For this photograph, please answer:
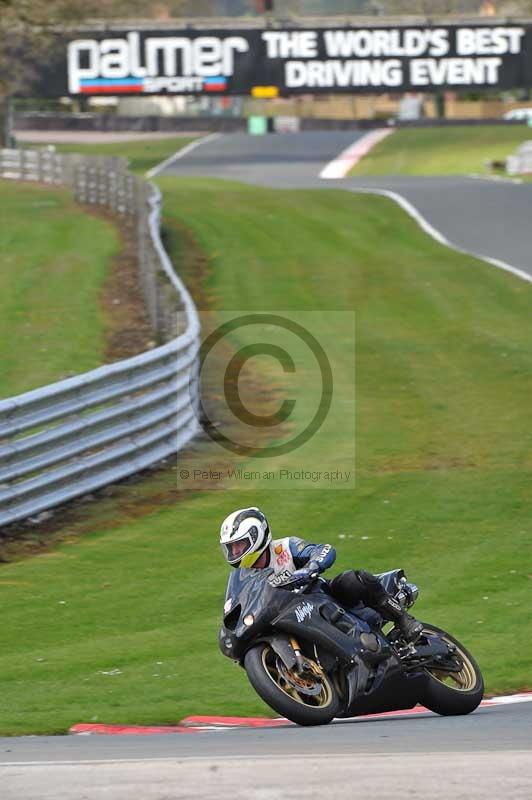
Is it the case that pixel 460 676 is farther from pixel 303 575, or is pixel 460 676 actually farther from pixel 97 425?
pixel 97 425

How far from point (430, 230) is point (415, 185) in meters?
10.3

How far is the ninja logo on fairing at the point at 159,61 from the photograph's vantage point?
6366 centimetres

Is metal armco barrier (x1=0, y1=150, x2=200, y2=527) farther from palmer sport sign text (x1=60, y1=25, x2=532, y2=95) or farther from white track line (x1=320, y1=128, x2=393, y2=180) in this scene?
palmer sport sign text (x1=60, y1=25, x2=532, y2=95)

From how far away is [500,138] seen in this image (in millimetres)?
65125

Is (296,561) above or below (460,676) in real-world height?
above

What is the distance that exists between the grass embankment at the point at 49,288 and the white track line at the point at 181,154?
61.1 ft

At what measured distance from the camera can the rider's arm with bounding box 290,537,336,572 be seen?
7.68m

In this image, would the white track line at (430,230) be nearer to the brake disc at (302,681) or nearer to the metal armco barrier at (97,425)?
the metal armco barrier at (97,425)

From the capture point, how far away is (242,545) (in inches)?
296

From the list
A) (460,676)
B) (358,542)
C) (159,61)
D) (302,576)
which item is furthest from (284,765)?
(159,61)

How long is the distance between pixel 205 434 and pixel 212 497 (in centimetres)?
258

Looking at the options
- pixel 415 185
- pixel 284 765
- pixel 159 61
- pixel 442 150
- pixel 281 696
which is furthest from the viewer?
pixel 159 61

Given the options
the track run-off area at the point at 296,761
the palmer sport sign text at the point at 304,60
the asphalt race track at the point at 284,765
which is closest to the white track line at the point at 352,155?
the palmer sport sign text at the point at 304,60

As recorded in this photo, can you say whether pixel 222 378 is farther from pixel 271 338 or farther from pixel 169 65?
pixel 169 65
